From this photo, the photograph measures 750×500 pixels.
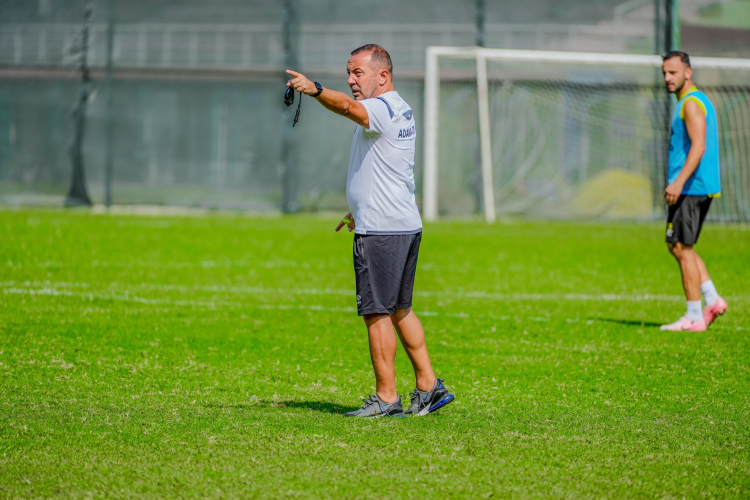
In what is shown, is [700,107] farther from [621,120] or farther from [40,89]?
[40,89]

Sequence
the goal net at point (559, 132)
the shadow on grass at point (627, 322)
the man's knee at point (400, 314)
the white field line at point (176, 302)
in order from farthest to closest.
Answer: the goal net at point (559, 132) < the white field line at point (176, 302) < the shadow on grass at point (627, 322) < the man's knee at point (400, 314)

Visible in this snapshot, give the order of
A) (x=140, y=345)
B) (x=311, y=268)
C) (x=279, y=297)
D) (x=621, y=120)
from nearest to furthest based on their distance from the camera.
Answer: (x=140, y=345), (x=279, y=297), (x=311, y=268), (x=621, y=120)

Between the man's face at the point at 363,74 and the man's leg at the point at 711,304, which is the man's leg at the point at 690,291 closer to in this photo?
the man's leg at the point at 711,304

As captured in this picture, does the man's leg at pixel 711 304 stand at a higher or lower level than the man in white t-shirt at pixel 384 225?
lower

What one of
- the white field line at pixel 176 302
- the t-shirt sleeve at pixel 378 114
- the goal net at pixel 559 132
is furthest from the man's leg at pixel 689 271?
the goal net at pixel 559 132

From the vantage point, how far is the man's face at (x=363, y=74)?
15.3 ft

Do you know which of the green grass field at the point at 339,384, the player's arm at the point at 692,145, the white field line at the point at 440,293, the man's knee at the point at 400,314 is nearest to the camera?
the green grass field at the point at 339,384

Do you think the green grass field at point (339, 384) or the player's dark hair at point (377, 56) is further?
the player's dark hair at point (377, 56)

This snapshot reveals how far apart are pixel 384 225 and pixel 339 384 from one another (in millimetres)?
1296

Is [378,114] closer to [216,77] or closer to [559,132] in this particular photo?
[559,132]

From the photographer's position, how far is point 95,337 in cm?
677

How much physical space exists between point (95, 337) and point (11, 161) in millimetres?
16544

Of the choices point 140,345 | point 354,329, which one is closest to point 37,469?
point 140,345

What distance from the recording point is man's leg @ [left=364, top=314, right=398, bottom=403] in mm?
4832
